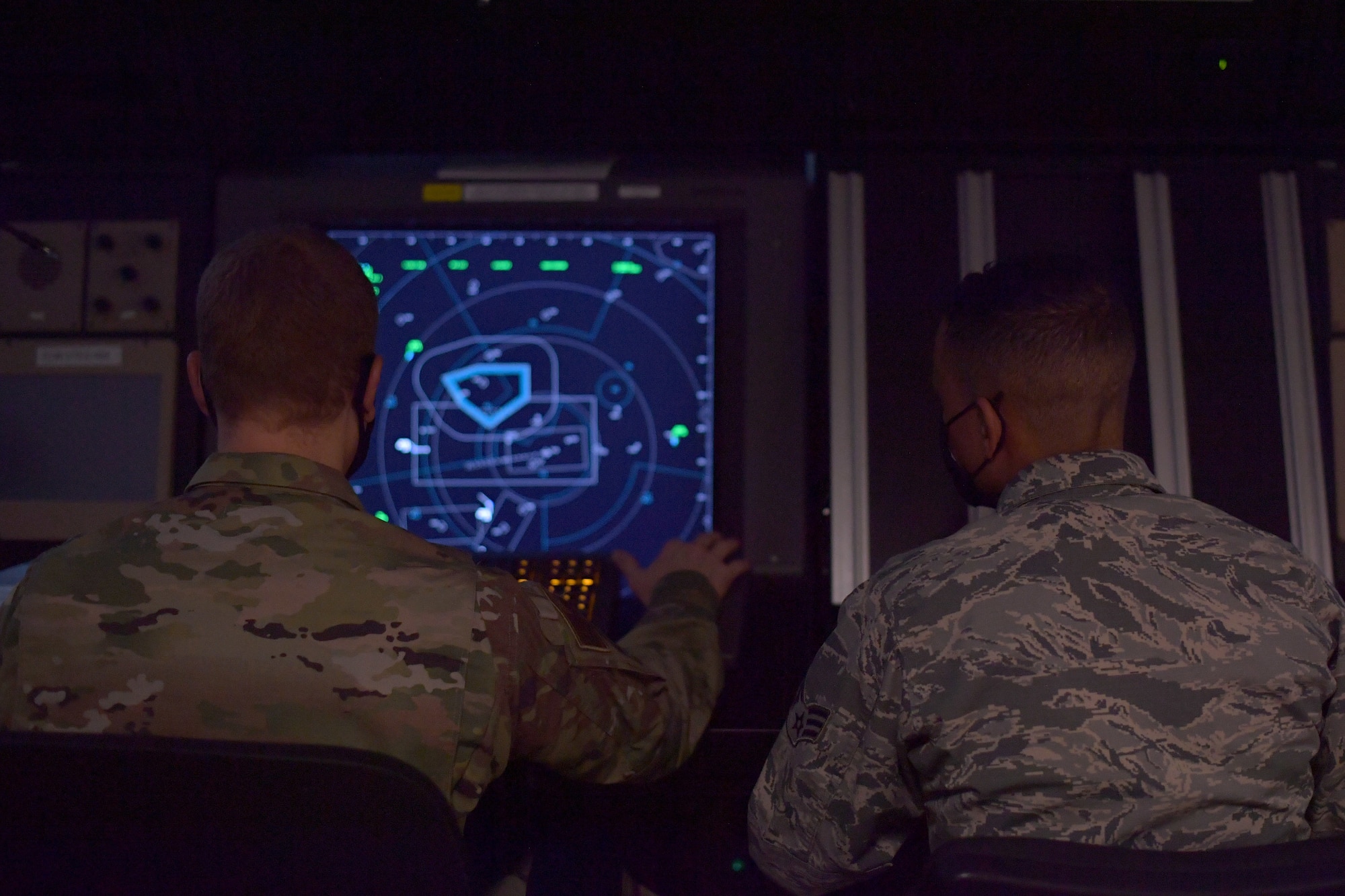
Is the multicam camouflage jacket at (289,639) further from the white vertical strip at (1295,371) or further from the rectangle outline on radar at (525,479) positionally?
the white vertical strip at (1295,371)

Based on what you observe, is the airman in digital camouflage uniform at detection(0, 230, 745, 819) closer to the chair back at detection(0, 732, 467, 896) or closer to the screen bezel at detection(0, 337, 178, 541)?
the chair back at detection(0, 732, 467, 896)

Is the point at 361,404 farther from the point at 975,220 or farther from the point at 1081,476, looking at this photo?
the point at 975,220

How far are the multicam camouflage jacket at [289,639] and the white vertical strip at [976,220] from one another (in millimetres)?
895

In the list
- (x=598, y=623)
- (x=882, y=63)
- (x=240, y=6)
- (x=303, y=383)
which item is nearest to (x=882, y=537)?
(x=598, y=623)

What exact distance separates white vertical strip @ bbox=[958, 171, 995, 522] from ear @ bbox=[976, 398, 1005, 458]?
46 cm

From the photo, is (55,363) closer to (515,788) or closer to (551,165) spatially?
(551,165)

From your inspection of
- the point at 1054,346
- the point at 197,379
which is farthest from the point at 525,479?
the point at 1054,346

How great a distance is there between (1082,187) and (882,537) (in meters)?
0.64

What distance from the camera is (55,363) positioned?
1.43 metres

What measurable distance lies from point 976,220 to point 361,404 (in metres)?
0.96

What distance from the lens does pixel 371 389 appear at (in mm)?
882

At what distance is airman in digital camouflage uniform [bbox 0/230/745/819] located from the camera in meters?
Answer: 0.68

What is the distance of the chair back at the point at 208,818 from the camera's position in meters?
0.52

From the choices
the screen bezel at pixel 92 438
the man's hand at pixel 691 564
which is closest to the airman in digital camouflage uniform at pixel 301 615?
the man's hand at pixel 691 564
